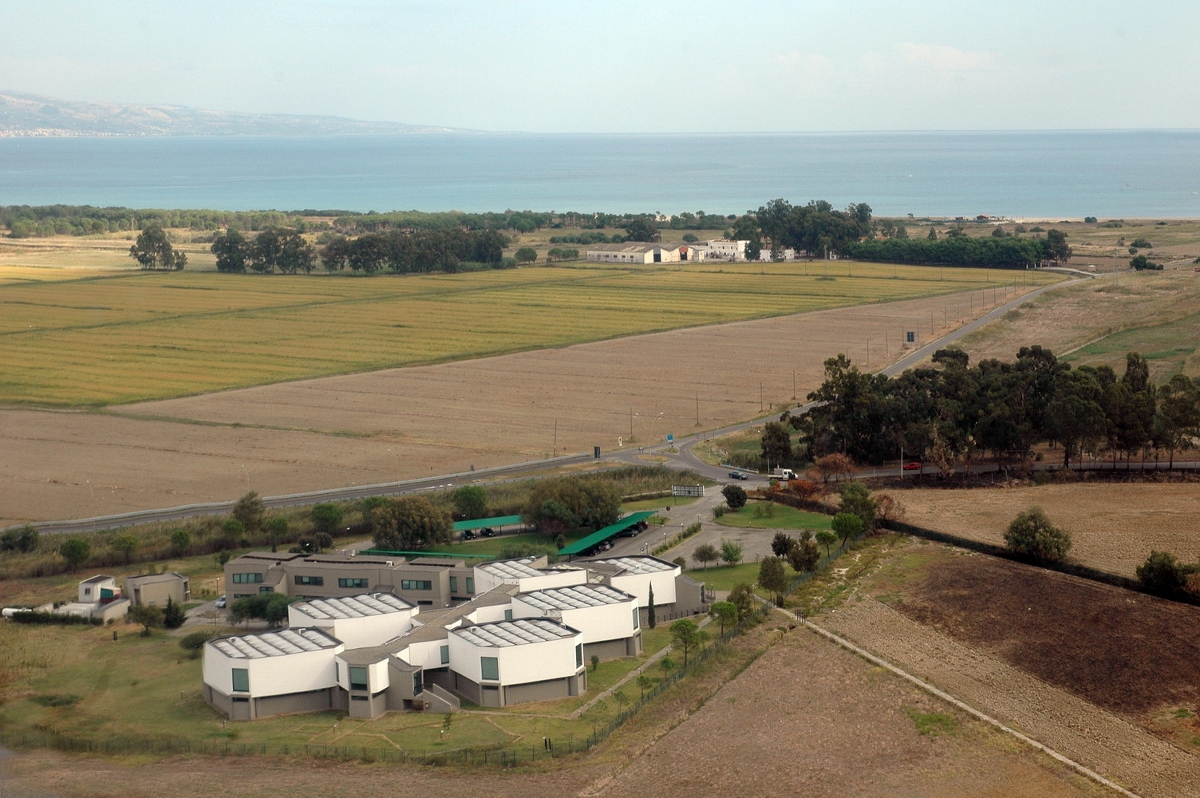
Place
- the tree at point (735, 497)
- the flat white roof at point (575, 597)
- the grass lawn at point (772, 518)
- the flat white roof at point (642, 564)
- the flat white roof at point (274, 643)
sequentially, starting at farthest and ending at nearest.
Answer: the tree at point (735, 497)
the grass lawn at point (772, 518)
the flat white roof at point (642, 564)
the flat white roof at point (575, 597)
the flat white roof at point (274, 643)

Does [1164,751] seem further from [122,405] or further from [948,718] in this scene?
[122,405]

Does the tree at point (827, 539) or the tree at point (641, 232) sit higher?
the tree at point (641, 232)

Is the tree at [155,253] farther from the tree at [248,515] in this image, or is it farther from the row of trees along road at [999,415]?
the tree at [248,515]

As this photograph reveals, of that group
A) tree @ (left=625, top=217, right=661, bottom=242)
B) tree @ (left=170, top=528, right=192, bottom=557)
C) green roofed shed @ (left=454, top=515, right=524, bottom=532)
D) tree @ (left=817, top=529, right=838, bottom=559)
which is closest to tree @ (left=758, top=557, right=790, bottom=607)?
tree @ (left=817, top=529, right=838, bottom=559)

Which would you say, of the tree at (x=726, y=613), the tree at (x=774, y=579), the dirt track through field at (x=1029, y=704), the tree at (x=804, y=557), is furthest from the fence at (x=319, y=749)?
the tree at (x=804, y=557)

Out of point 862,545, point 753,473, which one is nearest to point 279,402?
point 753,473

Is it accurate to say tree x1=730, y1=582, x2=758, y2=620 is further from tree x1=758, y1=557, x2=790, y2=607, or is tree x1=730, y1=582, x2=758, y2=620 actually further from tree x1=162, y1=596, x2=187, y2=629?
tree x1=162, y1=596, x2=187, y2=629

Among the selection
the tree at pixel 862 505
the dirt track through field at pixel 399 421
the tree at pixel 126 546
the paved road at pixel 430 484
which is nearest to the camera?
the tree at pixel 126 546
